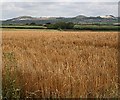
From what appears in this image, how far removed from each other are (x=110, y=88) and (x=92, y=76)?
46 centimetres

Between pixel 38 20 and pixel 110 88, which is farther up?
pixel 38 20

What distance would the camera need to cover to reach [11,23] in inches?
2783

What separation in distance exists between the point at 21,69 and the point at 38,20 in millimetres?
69772

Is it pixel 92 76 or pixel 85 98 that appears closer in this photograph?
pixel 85 98

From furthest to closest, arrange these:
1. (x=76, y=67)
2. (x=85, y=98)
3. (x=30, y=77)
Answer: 1. (x=76, y=67)
2. (x=30, y=77)
3. (x=85, y=98)

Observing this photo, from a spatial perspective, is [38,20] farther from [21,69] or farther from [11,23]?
[21,69]

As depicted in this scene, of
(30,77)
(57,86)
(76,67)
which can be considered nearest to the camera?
(57,86)

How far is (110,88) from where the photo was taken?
4352 millimetres

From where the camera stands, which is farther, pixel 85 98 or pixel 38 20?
pixel 38 20

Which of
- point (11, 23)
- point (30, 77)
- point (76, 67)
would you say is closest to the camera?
point (30, 77)

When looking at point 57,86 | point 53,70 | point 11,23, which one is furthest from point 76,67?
point 11,23

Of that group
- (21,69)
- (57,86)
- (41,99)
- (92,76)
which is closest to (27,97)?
(41,99)

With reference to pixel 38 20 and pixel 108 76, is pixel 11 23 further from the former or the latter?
pixel 108 76

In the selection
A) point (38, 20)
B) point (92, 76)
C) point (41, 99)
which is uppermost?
point (38, 20)
